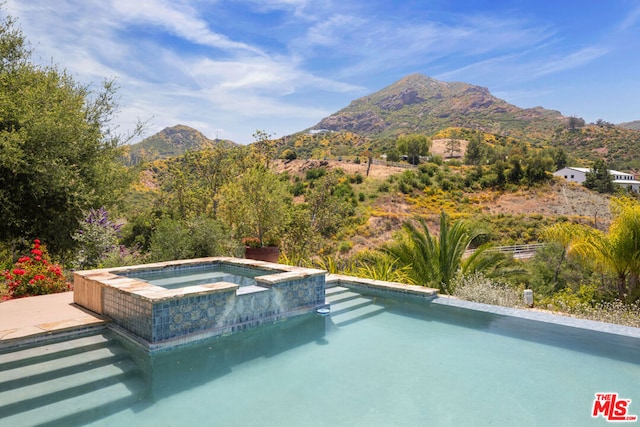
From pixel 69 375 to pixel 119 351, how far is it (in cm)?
59

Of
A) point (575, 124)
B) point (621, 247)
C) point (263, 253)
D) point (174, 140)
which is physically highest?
point (575, 124)

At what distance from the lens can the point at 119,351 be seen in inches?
147

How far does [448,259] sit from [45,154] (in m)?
8.19

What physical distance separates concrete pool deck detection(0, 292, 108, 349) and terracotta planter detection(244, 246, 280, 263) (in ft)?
13.8

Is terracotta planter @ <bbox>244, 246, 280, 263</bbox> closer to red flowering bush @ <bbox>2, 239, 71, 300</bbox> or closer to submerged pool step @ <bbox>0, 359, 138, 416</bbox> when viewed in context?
red flowering bush @ <bbox>2, 239, 71, 300</bbox>

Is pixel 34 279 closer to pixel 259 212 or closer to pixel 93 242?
pixel 93 242

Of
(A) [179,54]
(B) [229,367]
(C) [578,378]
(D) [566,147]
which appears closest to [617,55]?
(A) [179,54]

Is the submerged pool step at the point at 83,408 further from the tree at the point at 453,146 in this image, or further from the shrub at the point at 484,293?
the tree at the point at 453,146

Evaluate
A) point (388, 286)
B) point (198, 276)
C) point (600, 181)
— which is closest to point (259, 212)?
point (198, 276)

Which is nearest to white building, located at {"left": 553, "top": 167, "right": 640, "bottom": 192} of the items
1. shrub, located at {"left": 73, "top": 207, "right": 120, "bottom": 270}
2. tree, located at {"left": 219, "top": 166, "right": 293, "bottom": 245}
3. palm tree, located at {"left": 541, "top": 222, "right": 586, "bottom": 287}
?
palm tree, located at {"left": 541, "top": 222, "right": 586, "bottom": 287}

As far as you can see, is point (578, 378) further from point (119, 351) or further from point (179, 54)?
point (179, 54)

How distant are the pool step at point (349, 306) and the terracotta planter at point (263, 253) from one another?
2895 millimetres

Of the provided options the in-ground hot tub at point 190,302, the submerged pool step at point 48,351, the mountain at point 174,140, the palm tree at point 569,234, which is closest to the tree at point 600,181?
the palm tree at point 569,234

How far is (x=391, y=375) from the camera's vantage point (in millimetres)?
3363
